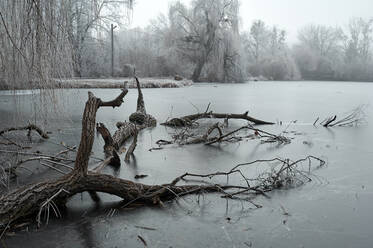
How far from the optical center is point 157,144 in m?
4.48

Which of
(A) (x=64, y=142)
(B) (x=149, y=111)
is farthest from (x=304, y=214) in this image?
(B) (x=149, y=111)

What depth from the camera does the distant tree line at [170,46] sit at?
9.14ft

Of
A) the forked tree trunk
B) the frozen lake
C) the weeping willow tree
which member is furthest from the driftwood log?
the forked tree trunk

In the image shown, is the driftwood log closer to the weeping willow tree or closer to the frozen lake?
the frozen lake

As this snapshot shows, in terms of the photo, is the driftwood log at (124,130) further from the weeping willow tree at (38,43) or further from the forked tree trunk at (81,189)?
the forked tree trunk at (81,189)

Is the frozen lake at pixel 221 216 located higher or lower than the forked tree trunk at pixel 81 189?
lower

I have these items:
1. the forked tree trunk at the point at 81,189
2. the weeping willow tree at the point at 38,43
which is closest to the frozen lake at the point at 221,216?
the forked tree trunk at the point at 81,189

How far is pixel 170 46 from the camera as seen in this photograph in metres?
25.3

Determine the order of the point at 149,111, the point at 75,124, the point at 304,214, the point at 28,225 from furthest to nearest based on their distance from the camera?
1. the point at 149,111
2. the point at 75,124
3. the point at 304,214
4. the point at 28,225

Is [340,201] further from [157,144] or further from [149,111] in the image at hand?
[149,111]

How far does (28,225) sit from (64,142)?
245 centimetres

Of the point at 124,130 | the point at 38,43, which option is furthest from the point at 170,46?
the point at 38,43

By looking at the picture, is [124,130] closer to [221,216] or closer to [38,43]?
[38,43]

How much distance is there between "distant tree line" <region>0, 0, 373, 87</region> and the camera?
2787mm
